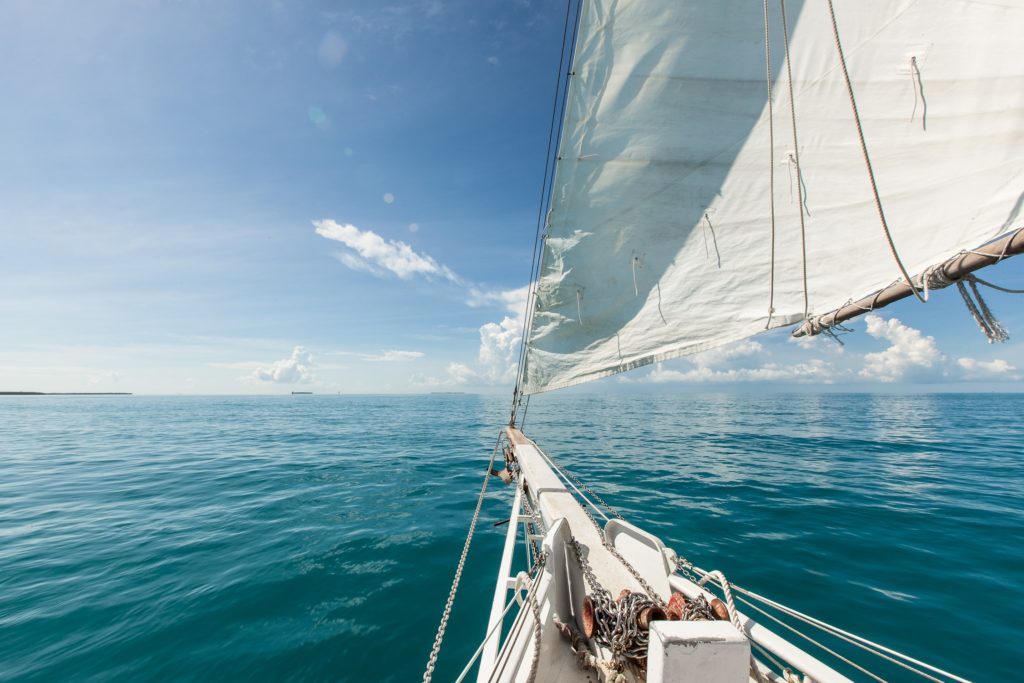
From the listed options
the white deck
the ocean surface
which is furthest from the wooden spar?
the ocean surface

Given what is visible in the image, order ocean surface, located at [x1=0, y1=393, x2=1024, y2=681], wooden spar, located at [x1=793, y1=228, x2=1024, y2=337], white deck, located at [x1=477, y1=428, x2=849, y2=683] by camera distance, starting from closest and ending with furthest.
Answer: wooden spar, located at [x1=793, y1=228, x2=1024, y2=337] < white deck, located at [x1=477, y1=428, x2=849, y2=683] < ocean surface, located at [x1=0, y1=393, x2=1024, y2=681]

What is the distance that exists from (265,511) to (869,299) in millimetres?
11736

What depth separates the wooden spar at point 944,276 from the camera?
2.27 m

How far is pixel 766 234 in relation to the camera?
13.4ft

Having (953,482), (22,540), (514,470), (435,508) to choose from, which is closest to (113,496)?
(22,540)

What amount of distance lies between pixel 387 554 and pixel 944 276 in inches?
317

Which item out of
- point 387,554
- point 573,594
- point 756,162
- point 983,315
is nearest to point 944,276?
point 983,315

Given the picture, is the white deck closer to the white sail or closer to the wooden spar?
the white sail

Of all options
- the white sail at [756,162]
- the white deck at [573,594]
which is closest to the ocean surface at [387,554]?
the white deck at [573,594]

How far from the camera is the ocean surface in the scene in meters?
4.55

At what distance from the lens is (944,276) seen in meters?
2.50

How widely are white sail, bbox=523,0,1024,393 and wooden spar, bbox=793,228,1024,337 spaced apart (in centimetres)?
20

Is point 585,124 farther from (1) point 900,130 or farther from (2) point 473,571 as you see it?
(2) point 473,571

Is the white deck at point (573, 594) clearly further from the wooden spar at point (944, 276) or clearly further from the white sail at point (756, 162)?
the wooden spar at point (944, 276)
